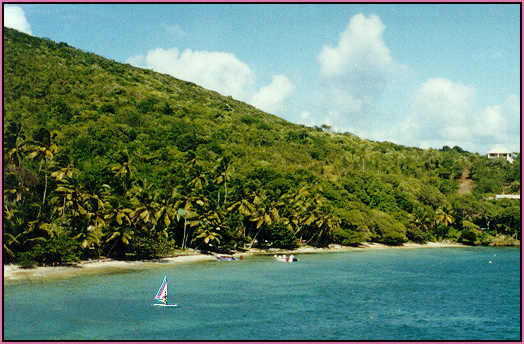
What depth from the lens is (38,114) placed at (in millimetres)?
91750

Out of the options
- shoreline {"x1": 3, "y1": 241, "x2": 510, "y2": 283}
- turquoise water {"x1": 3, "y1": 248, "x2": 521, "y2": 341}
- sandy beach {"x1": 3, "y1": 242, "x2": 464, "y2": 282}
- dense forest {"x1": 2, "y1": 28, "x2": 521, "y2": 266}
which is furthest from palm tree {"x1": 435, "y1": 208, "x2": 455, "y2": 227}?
turquoise water {"x1": 3, "y1": 248, "x2": 521, "y2": 341}

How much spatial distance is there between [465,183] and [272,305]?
111 m

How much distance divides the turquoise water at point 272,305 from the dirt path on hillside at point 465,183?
73275mm

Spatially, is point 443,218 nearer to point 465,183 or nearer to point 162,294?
point 465,183

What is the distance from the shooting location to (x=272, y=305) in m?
37.6

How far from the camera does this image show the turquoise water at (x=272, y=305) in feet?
98.4

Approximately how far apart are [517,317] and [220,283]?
81.8 ft

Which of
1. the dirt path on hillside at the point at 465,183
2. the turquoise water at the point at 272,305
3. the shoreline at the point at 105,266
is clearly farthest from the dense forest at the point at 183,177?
the turquoise water at the point at 272,305

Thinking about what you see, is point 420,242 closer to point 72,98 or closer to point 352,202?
point 352,202

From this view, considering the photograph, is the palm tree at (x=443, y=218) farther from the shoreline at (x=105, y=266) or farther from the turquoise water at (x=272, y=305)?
the turquoise water at (x=272, y=305)

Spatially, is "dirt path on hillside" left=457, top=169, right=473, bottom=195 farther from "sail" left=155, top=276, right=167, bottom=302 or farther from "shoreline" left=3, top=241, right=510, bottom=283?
"sail" left=155, top=276, right=167, bottom=302

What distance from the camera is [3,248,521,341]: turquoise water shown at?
30.0 m

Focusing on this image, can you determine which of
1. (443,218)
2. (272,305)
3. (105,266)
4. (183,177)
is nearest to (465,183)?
(443,218)

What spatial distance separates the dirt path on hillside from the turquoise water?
73.3 meters
